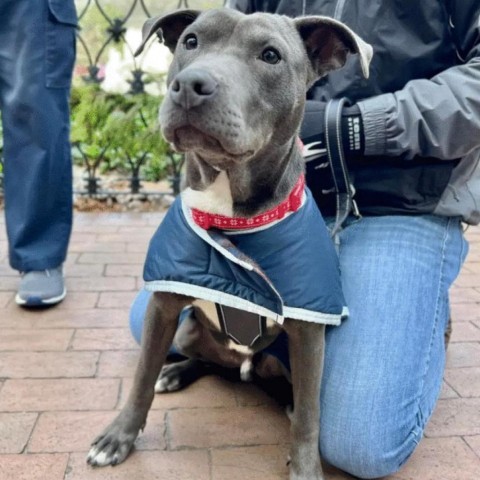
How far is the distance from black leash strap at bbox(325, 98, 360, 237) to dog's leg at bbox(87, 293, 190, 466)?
727mm

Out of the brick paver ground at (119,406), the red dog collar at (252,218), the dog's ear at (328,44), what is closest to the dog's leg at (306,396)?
the brick paver ground at (119,406)

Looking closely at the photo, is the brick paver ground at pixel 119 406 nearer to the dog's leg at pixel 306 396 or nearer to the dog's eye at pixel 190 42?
the dog's leg at pixel 306 396

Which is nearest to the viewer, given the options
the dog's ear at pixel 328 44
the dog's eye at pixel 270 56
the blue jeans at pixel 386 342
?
the dog's eye at pixel 270 56

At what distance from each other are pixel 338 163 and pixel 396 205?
1.16 ft

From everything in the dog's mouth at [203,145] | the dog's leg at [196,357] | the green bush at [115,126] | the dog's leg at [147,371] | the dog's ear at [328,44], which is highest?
the dog's ear at [328,44]

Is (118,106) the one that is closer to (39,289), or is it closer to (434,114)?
(39,289)

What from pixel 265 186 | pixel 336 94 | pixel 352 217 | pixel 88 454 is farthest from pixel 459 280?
pixel 88 454

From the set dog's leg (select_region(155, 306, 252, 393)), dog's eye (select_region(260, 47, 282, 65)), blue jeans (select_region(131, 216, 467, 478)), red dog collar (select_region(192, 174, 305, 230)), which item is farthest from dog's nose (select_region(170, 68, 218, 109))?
blue jeans (select_region(131, 216, 467, 478))

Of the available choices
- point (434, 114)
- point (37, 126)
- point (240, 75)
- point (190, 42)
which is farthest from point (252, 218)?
point (37, 126)

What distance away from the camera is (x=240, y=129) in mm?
1849

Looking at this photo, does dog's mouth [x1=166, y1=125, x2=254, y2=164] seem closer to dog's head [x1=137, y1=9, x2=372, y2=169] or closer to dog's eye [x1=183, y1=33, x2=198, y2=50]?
dog's head [x1=137, y1=9, x2=372, y2=169]

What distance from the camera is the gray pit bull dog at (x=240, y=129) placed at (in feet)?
6.04

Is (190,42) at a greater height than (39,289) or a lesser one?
greater

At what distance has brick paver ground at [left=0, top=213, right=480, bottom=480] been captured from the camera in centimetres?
224
